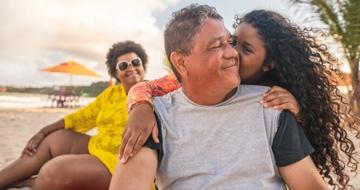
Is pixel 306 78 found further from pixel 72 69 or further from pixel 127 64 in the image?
pixel 72 69

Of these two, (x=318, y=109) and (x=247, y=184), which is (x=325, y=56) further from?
(x=247, y=184)

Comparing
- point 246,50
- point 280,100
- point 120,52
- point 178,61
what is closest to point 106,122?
point 120,52

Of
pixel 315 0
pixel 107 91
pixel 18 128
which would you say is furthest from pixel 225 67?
pixel 18 128

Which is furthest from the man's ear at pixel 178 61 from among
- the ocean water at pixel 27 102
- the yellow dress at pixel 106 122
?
the ocean water at pixel 27 102

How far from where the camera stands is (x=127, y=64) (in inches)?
166

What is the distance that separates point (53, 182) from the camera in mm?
3340

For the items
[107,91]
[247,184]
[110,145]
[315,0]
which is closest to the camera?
[247,184]

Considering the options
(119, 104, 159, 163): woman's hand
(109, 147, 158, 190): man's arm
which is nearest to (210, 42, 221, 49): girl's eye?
(119, 104, 159, 163): woman's hand

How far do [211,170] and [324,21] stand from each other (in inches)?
340

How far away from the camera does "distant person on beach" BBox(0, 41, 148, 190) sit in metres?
3.31

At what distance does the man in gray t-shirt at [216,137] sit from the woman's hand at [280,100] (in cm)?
3

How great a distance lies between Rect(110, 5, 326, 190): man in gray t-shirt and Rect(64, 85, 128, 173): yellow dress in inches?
58.8

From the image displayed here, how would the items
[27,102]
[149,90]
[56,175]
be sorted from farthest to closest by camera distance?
[27,102], [56,175], [149,90]

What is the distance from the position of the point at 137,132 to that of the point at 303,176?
0.74 metres
